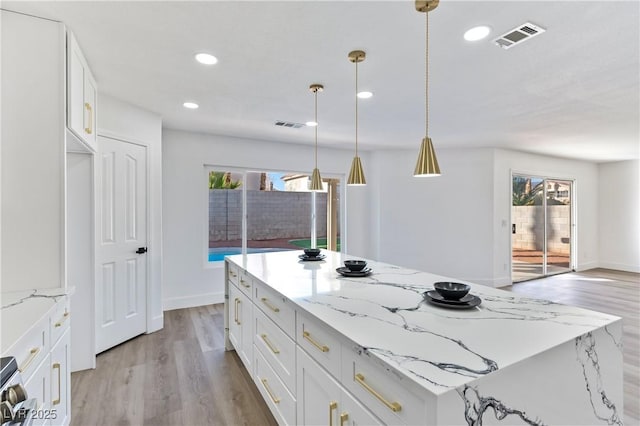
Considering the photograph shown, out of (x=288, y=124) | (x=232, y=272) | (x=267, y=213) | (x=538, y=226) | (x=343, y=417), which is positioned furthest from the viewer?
(x=538, y=226)

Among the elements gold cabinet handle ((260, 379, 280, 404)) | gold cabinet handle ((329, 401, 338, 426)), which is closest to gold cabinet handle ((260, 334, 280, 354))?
gold cabinet handle ((260, 379, 280, 404))

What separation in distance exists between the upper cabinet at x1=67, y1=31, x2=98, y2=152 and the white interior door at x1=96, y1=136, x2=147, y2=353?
440 millimetres

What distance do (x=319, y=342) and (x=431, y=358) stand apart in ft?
1.78

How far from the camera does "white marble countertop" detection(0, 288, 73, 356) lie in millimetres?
1212

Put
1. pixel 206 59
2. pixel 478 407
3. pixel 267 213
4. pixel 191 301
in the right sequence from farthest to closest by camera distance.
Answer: pixel 267 213, pixel 191 301, pixel 206 59, pixel 478 407

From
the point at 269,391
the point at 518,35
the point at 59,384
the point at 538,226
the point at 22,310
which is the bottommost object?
the point at 269,391

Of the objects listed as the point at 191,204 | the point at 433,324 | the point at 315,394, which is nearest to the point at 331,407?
the point at 315,394

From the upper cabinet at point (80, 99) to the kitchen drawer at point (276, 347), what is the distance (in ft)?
5.63

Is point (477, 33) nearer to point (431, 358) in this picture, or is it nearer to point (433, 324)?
point (433, 324)

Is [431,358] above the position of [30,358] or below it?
above

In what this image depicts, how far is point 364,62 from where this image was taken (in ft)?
7.69

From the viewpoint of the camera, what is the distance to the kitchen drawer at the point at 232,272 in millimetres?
2760

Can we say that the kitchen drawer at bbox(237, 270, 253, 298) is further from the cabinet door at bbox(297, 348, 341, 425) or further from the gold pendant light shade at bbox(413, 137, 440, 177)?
the gold pendant light shade at bbox(413, 137, 440, 177)

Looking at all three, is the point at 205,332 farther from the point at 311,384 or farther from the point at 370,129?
the point at 370,129
